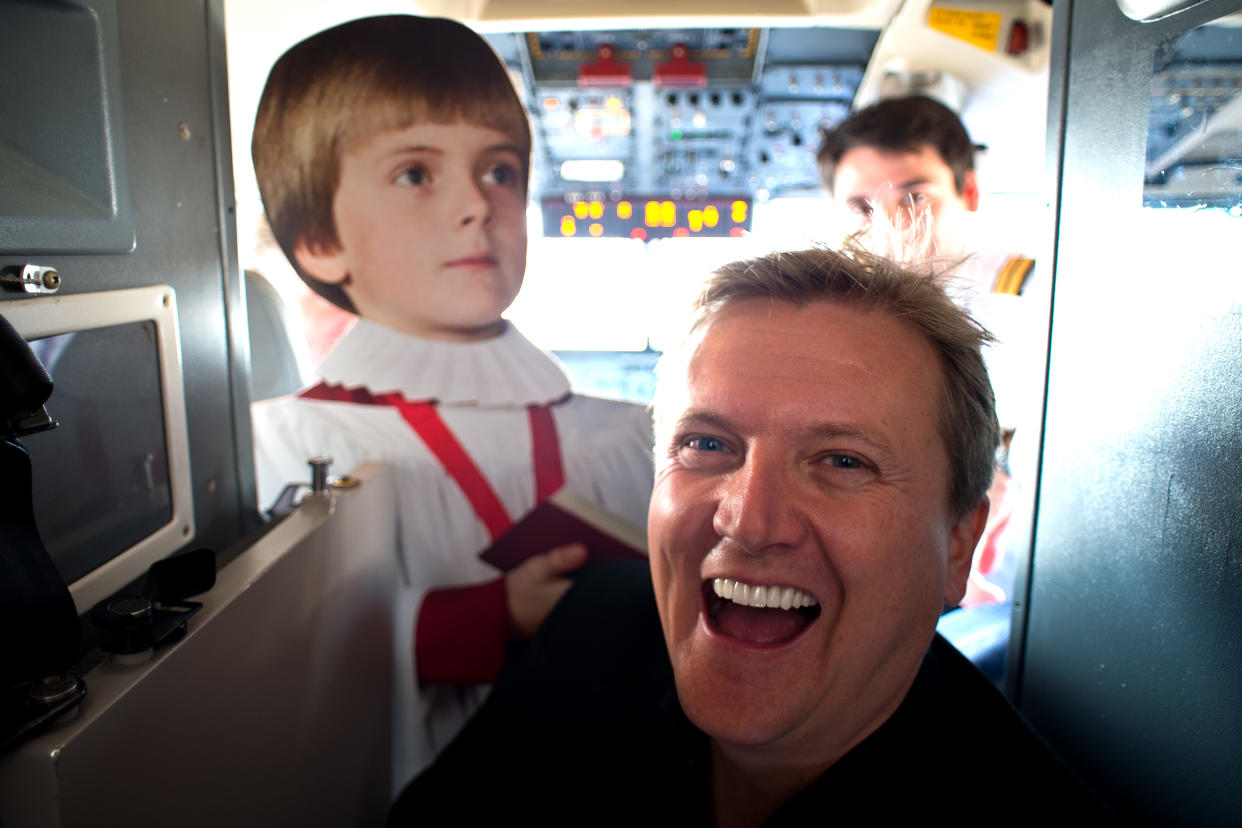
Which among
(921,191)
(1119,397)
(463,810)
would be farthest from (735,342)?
(921,191)

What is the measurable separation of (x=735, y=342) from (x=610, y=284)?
2.75m

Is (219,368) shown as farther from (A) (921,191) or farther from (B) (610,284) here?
(B) (610,284)

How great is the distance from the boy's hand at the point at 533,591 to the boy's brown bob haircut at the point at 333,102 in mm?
869

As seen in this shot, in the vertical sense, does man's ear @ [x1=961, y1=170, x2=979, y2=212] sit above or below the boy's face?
above

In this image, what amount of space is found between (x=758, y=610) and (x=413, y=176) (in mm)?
1177

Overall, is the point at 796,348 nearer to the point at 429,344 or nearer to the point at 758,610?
the point at 758,610

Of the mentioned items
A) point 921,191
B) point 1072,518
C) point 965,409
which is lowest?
→ point 1072,518

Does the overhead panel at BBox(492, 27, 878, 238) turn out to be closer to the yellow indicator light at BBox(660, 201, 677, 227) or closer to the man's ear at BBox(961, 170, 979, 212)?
the yellow indicator light at BBox(660, 201, 677, 227)

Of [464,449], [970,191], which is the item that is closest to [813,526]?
[464,449]

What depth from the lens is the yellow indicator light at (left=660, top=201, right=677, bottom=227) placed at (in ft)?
13.6

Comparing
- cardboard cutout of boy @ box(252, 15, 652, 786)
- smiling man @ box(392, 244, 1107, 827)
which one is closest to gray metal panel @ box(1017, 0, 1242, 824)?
smiling man @ box(392, 244, 1107, 827)

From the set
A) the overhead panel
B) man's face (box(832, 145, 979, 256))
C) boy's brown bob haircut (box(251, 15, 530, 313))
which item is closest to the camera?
boy's brown bob haircut (box(251, 15, 530, 313))

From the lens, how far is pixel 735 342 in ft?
3.73

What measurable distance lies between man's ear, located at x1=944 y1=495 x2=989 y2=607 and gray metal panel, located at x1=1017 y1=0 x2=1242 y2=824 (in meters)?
0.16
